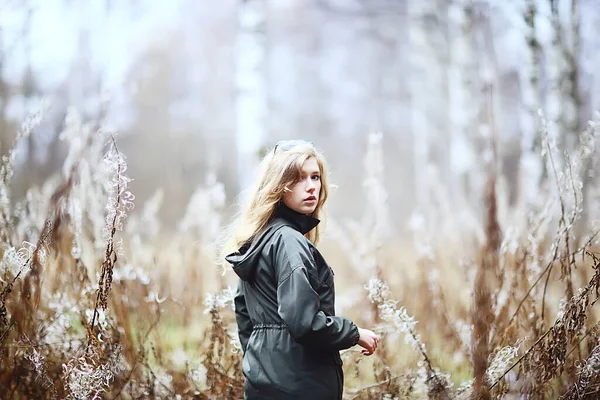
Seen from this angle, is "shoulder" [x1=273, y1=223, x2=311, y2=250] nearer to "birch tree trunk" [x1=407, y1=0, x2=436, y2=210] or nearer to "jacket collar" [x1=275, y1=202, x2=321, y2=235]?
"jacket collar" [x1=275, y1=202, x2=321, y2=235]

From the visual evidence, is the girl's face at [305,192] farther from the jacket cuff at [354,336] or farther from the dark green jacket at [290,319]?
the jacket cuff at [354,336]

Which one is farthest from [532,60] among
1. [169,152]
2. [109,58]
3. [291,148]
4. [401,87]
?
[401,87]

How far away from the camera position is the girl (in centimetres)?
169

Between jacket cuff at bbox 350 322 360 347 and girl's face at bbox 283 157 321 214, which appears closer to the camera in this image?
jacket cuff at bbox 350 322 360 347

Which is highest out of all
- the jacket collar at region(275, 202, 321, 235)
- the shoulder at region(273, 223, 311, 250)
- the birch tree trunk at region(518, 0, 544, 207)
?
the birch tree trunk at region(518, 0, 544, 207)

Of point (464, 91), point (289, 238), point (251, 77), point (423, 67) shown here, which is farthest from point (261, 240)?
point (423, 67)

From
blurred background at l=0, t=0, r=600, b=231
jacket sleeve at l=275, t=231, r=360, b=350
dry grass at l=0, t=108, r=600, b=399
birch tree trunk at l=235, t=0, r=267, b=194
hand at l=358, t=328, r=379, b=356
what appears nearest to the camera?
jacket sleeve at l=275, t=231, r=360, b=350

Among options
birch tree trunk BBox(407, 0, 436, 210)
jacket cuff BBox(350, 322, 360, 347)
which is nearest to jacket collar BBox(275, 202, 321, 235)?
jacket cuff BBox(350, 322, 360, 347)

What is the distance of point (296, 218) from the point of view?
6.37 ft

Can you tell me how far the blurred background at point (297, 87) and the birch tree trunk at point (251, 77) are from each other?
7.08 ft

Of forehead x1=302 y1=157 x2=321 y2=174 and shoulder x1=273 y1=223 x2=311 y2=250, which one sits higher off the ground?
forehead x1=302 y1=157 x2=321 y2=174

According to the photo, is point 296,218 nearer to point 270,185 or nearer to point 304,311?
point 270,185

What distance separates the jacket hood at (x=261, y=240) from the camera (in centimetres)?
184

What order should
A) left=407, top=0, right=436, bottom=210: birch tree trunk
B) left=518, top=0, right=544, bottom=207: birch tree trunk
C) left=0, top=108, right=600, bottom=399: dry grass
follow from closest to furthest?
1. left=0, top=108, right=600, bottom=399: dry grass
2. left=518, top=0, right=544, bottom=207: birch tree trunk
3. left=407, top=0, right=436, bottom=210: birch tree trunk
